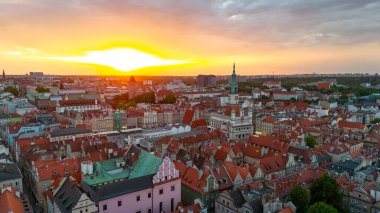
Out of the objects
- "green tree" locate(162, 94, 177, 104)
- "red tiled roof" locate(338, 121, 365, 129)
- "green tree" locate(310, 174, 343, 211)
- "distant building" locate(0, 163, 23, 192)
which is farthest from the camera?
"green tree" locate(162, 94, 177, 104)

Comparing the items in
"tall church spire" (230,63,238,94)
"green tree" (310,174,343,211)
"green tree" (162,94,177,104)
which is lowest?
"green tree" (310,174,343,211)

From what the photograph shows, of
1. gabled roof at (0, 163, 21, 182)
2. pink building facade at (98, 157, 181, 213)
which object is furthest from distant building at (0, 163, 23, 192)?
pink building facade at (98, 157, 181, 213)

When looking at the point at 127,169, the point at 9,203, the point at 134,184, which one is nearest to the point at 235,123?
the point at 127,169

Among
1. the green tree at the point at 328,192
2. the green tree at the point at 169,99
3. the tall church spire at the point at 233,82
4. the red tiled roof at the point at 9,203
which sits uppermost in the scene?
the tall church spire at the point at 233,82

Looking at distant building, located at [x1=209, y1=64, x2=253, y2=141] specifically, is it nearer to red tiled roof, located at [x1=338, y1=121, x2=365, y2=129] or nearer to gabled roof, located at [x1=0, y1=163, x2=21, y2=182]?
red tiled roof, located at [x1=338, y1=121, x2=365, y2=129]

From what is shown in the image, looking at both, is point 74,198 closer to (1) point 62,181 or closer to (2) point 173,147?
(1) point 62,181

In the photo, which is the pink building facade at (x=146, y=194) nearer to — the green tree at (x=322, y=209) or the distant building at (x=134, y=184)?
the distant building at (x=134, y=184)

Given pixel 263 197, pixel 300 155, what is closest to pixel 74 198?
pixel 263 197

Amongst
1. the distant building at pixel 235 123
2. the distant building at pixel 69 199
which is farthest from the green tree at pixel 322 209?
the distant building at pixel 235 123

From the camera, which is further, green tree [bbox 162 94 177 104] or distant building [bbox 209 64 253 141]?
green tree [bbox 162 94 177 104]
